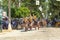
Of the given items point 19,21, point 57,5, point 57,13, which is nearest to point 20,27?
point 19,21

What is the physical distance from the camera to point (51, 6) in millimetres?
71062

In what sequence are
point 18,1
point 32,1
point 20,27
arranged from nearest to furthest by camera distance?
1. point 20,27
2. point 18,1
3. point 32,1

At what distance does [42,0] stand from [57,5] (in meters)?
11.0

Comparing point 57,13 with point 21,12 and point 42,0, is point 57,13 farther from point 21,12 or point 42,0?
point 21,12

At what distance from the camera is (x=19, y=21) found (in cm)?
4603

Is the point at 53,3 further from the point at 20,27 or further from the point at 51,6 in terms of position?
the point at 20,27

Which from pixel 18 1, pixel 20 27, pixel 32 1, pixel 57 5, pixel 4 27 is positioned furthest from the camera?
pixel 32 1

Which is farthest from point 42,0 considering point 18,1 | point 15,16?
point 15,16

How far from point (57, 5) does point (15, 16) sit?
22660 millimetres

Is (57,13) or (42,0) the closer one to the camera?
(57,13)

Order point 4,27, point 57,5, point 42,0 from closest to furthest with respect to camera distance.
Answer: point 4,27
point 57,5
point 42,0

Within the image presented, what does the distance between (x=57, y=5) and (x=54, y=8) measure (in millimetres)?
3388

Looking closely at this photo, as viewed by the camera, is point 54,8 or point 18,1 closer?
point 18,1

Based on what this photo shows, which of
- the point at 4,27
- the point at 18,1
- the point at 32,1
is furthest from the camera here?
the point at 32,1
